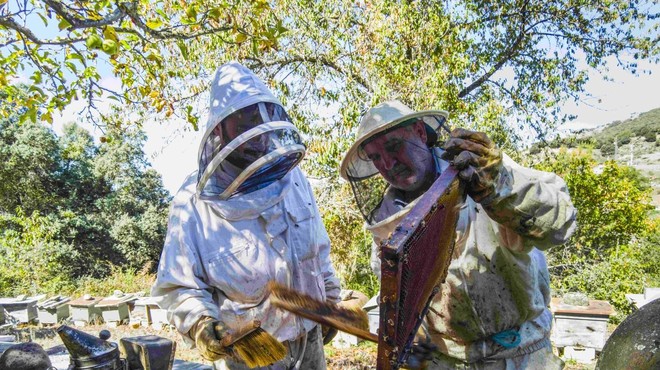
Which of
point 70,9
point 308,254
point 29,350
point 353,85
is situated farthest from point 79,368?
point 353,85

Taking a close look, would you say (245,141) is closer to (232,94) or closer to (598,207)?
(232,94)

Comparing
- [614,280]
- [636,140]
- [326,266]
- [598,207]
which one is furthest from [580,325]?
[636,140]

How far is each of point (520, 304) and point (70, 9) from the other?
3.57m

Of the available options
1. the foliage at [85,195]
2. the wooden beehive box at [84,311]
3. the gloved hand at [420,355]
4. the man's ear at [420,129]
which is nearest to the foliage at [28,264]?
the foliage at [85,195]

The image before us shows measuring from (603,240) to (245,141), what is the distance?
34.9 feet

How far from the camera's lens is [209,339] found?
183 centimetres

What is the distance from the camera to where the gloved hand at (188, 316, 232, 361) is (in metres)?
1.81

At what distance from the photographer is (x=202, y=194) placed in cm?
213

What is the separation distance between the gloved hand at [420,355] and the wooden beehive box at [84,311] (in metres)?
10.4

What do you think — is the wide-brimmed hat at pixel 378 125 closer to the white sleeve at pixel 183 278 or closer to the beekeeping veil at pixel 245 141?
the beekeeping veil at pixel 245 141

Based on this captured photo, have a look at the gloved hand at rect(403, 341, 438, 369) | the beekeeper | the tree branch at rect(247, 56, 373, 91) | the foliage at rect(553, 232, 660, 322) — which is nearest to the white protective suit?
the beekeeper

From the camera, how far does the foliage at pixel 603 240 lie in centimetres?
900

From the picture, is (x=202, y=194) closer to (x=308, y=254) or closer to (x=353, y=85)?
(x=308, y=254)

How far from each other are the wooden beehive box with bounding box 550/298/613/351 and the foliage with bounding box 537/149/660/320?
2.61 meters
